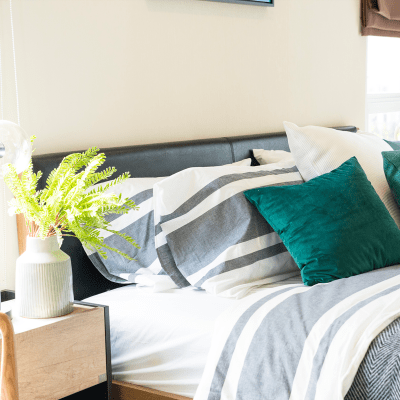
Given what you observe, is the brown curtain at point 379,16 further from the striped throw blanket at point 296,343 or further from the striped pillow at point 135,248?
the striped throw blanket at point 296,343

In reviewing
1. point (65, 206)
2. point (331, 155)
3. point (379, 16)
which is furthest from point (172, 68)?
point (379, 16)

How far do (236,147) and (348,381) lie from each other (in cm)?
149

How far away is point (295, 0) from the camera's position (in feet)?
10.2

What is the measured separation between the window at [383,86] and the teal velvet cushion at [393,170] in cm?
187

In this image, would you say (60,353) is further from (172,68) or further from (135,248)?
(172,68)

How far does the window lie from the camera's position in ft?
13.0

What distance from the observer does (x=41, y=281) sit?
145 centimetres

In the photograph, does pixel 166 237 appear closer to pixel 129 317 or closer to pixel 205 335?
pixel 129 317

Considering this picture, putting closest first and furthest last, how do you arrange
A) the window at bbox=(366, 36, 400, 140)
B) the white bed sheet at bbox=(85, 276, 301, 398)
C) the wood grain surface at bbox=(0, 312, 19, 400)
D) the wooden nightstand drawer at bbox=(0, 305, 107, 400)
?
the wood grain surface at bbox=(0, 312, 19, 400), the wooden nightstand drawer at bbox=(0, 305, 107, 400), the white bed sheet at bbox=(85, 276, 301, 398), the window at bbox=(366, 36, 400, 140)

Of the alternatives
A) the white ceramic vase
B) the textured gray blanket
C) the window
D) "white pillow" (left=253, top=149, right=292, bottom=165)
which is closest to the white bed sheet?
the white ceramic vase

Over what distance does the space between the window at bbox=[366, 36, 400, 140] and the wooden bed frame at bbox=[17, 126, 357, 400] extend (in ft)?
5.14

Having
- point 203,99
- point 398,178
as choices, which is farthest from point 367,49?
point 398,178

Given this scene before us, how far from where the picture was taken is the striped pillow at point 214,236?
5.74 feet

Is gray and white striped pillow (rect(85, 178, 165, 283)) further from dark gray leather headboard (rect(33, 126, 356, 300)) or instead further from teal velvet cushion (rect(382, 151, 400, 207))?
teal velvet cushion (rect(382, 151, 400, 207))
